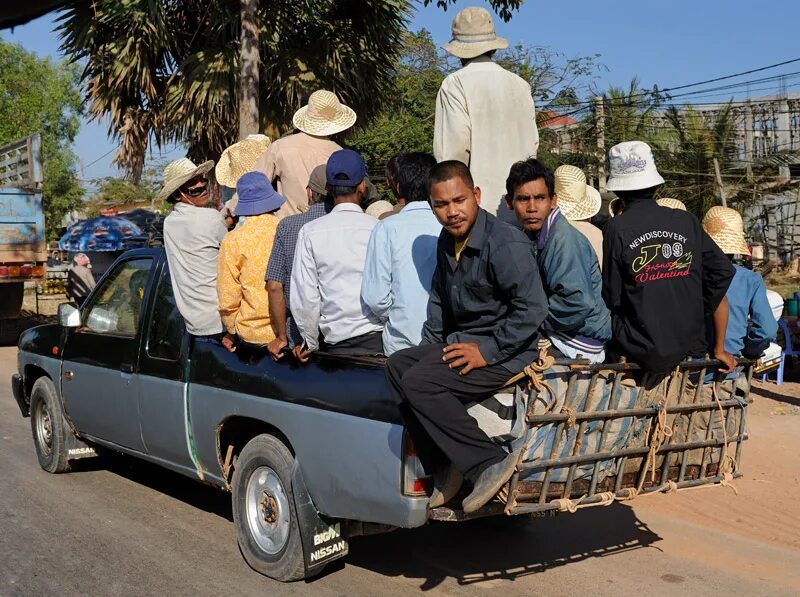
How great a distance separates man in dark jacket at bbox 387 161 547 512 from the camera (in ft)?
12.6

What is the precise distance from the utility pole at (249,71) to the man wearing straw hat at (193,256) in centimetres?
475

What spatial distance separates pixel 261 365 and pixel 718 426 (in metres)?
2.34

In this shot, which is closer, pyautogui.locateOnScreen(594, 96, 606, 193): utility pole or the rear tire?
the rear tire

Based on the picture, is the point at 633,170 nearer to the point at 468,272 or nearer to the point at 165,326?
the point at 468,272

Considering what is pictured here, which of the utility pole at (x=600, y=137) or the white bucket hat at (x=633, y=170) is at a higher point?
the utility pole at (x=600, y=137)

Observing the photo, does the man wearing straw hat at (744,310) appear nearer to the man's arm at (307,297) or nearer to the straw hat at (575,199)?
the straw hat at (575,199)

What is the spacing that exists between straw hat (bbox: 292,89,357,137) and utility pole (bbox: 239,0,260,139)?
3.81m

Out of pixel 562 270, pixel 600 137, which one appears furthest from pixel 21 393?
pixel 600 137

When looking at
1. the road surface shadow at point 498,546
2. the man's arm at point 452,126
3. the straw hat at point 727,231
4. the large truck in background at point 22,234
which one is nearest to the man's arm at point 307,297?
the man's arm at point 452,126

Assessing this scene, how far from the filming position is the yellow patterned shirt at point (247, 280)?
5051mm

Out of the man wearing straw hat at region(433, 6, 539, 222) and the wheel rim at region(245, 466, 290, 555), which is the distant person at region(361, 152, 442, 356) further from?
the man wearing straw hat at region(433, 6, 539, 222)

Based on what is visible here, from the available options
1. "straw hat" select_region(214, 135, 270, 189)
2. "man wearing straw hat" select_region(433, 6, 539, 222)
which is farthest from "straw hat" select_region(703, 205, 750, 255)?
"straw hat" select_region(214, 135, 270, 189)

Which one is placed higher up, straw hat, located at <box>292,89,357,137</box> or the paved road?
straw hat, located at <box>292,89,357,137</box>

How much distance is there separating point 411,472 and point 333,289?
44.6 inches
